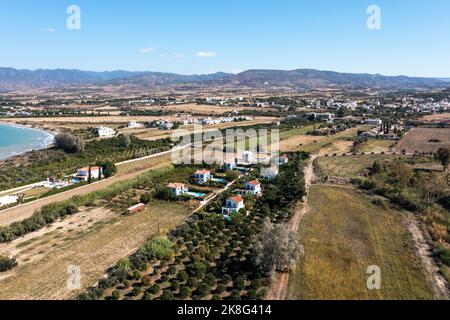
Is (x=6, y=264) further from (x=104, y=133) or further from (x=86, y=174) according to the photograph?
(x=104, y=133)

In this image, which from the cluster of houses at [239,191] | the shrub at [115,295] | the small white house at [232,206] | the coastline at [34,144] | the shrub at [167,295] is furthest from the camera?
the coastline at [34,144]

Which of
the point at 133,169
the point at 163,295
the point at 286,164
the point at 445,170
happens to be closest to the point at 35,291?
the point at 163,295

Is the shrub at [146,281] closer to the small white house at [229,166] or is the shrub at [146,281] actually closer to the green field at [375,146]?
the small white house at [229,166]

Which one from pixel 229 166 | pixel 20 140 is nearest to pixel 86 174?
pixel 229 166

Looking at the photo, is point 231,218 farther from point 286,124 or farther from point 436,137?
point 286,124

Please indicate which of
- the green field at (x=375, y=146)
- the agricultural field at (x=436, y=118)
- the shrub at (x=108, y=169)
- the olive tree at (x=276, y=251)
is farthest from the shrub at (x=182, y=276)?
the agricultural field at (x=436, y=118)
